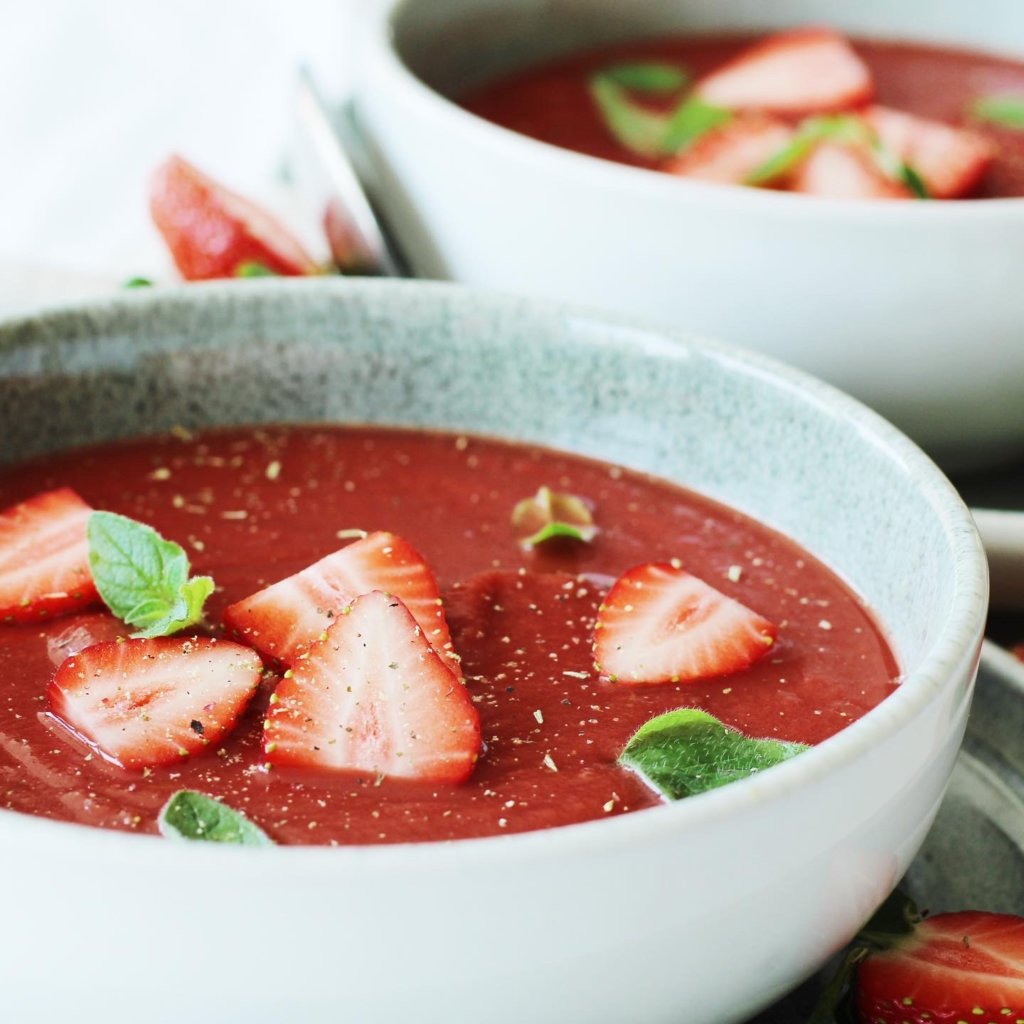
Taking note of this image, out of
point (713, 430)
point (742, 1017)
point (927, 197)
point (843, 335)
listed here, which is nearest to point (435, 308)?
point (713, 430)

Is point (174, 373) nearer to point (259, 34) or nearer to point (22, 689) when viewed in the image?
point (22, 689)

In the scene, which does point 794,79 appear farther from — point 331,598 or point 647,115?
point 331,598

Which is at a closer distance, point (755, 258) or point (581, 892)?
point (581, 892)

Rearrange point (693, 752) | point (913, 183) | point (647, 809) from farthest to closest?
point (913, 183) → point (693, 752) → point (647, 809)

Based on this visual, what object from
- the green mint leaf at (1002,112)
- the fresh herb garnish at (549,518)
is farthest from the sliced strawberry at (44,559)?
the green mint leaf at (1002,112)

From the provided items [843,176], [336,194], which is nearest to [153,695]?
[336,194]

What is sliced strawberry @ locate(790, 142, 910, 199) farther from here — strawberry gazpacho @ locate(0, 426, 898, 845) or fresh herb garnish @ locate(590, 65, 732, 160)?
strawberry gazpacho @ locate(0, 426, 898, 845)
